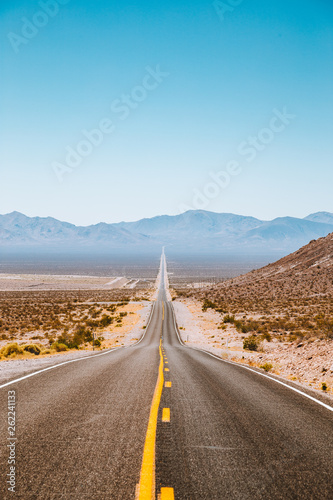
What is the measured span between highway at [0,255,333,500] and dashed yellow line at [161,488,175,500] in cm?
2

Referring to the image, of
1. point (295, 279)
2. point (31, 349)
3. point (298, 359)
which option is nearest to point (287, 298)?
point (295, 279)

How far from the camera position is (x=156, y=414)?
621cm

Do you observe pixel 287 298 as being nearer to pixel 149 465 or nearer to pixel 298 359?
pixel 298 359

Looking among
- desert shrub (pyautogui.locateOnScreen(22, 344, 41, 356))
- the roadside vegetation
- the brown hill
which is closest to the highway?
desert shrub (pyautogui.locateOnScreen(22, 344, 41, 356))

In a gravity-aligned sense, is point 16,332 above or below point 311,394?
below

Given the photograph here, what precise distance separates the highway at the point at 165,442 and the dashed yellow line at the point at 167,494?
0.02 metres

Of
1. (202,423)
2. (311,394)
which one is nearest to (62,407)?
(202,423)

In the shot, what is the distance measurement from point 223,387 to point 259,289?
6903 cm

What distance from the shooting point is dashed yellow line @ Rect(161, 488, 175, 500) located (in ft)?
11.3

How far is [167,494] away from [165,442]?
1408 millimetres

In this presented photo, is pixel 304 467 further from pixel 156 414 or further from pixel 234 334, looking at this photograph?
pixel 234 334

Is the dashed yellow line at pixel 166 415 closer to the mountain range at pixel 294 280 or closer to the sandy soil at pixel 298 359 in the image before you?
the sandy soil at pixel 298 359

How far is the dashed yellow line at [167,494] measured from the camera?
11.3 ft

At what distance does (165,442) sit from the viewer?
4906 mm
